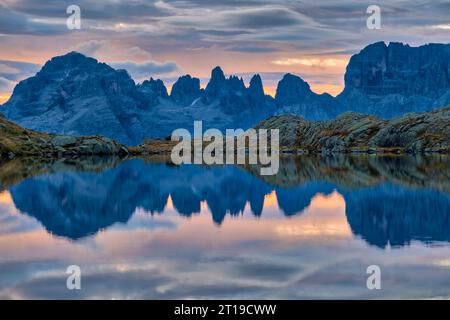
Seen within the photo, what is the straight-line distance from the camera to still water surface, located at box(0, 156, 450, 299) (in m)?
35.6

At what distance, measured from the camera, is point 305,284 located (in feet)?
118

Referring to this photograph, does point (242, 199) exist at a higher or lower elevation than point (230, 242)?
lower

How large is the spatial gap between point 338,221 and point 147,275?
29.1 meters

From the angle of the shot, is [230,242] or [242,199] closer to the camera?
[230,242]

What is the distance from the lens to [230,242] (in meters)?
51.1

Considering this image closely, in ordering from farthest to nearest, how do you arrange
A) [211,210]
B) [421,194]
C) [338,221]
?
[421,194] → [211,210] → [338,221]

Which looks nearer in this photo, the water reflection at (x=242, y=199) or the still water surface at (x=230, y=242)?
the still water surface at (x=230, y=242)

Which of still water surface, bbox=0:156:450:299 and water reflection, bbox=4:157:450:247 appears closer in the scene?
still water surface, bbox=0:156:450:299

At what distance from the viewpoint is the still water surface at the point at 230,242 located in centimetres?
3562

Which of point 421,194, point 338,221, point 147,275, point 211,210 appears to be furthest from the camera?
point 421,194
